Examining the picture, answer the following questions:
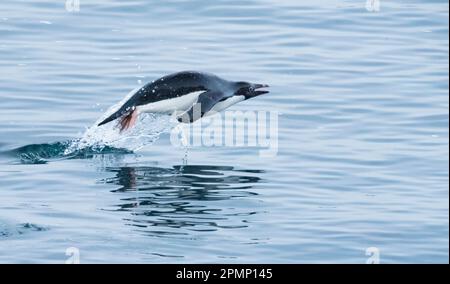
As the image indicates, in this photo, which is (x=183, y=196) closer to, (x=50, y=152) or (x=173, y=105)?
(x=173, y=105)

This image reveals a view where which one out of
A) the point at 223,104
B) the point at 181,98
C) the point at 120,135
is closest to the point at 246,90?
the point at 223,104

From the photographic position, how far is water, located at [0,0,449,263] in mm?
15109

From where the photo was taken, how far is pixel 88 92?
899 inches

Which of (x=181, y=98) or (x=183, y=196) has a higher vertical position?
(x=181, y=98)

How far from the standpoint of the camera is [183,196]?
16875mm

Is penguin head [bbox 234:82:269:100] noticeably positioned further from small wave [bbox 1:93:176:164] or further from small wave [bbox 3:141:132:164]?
small wave [bbox 3:141:132:164]

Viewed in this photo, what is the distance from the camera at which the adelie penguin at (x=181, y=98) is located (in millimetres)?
19156

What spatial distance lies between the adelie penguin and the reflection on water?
107 cm

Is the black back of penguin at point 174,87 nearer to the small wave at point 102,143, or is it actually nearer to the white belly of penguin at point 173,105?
the white belly of penguin at point 173,105

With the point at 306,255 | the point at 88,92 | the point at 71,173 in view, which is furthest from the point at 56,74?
the point at 306,255

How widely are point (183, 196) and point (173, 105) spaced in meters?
2.79

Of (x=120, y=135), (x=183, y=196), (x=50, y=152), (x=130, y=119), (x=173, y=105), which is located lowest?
(x=183, y=196)

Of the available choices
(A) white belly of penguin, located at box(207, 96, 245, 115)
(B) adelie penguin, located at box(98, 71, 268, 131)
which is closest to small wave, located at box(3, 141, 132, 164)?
(B) adelie penguin, located at box(98, 71, 268, 131)
